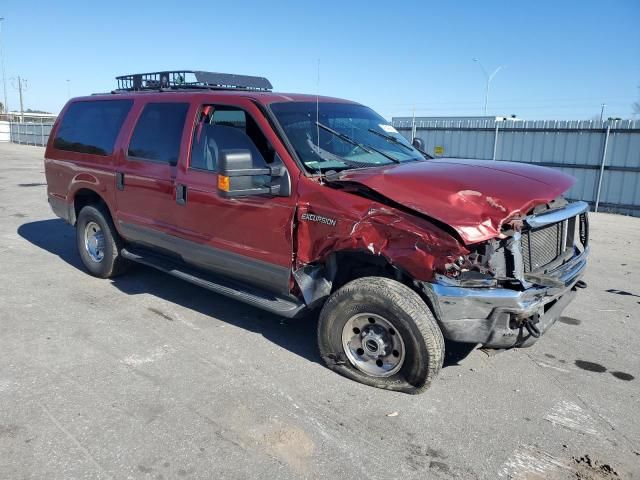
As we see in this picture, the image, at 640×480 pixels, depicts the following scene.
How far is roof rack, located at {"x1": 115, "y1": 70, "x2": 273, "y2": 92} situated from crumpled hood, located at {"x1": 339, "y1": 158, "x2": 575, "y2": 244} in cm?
251

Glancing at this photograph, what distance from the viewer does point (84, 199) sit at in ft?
20.5

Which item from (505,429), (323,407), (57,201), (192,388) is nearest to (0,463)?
(192,388)

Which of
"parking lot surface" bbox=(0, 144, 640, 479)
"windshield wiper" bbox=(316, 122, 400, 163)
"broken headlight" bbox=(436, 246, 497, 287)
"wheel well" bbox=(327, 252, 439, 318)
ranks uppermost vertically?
"windshield wiper" bbox=(316, 122, 400, 163)

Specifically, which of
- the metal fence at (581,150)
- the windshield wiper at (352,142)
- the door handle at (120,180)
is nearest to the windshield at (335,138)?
the windshield wiper at (352,142)

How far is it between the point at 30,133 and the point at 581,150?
36.8 m

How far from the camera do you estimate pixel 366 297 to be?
357 cm

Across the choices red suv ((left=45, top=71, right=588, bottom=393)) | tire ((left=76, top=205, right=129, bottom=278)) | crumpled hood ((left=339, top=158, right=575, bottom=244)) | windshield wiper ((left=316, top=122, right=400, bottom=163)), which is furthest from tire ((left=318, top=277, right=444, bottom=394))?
tire ((left=76, top=205, right=129, bottom=278))

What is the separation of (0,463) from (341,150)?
3.05m

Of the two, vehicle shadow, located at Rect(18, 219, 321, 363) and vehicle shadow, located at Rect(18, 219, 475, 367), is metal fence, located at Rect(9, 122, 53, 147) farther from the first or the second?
vehicle shadow, located at Rect(18, 219, 475, 367)

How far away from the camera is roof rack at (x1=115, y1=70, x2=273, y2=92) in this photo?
557 centimetres

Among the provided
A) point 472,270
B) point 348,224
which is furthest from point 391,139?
point 472,270

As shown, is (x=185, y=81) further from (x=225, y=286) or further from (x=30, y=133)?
(x=30, y=133)

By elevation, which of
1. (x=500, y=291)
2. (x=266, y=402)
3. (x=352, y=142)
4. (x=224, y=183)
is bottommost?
(x=266, y=402)

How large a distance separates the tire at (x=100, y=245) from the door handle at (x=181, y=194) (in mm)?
1506
